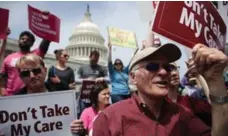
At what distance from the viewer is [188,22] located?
2.71m

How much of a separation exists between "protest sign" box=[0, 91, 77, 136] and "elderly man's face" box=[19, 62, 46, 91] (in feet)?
0.53

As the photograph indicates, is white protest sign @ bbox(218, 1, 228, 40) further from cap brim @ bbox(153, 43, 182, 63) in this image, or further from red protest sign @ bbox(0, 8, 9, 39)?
red protest sign @ bbox(0, 8, 9, 39)

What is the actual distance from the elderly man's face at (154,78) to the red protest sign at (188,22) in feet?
0.89

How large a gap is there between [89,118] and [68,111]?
39.8 inches

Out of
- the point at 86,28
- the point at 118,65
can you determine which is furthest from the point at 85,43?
the point at 118,65

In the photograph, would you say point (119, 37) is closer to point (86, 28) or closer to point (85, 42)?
point (85, 42)

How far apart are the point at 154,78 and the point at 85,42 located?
64.2m

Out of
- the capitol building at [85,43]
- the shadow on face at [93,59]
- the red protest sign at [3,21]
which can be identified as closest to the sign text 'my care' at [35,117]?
the red protest sign at [3,21]

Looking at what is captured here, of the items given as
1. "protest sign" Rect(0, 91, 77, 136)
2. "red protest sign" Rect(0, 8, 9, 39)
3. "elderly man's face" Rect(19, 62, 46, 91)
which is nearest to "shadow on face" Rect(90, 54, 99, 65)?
"red protest sign" Rect(0, 8, 9, 39)

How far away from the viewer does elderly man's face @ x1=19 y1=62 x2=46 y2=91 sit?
336 cm

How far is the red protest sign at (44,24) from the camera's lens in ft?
19.4

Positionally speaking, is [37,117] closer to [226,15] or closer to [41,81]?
[41,81]

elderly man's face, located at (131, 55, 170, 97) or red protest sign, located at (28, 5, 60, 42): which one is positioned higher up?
red protest sign, located at (28, 5, 60, 42)

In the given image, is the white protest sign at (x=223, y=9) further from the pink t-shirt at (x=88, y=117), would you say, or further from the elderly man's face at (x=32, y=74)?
the elderly man's face at (x=32, y=74)
